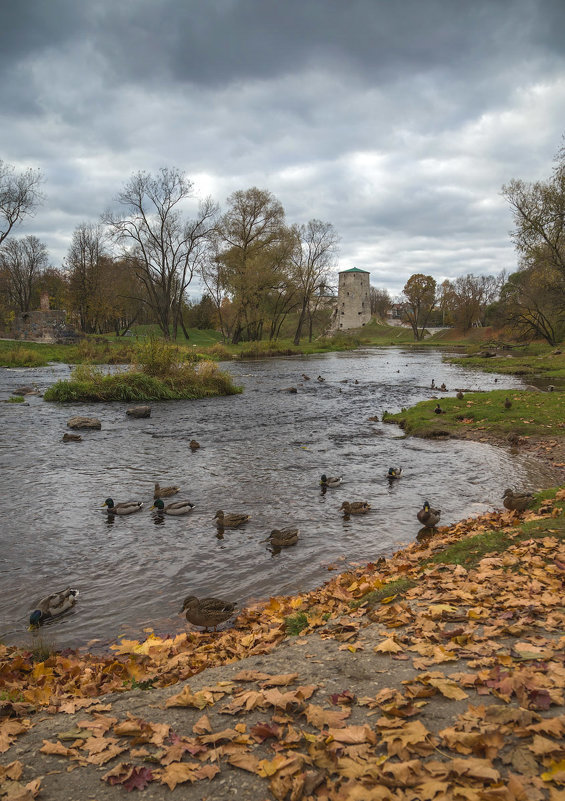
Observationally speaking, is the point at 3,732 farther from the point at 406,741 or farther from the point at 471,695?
the point at 471,695

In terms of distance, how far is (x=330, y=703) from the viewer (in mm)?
3568

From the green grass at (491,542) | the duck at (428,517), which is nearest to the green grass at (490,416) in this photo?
the duck at (428,517)

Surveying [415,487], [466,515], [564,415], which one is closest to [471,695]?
[466,515]

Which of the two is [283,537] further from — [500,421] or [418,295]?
[418,295]

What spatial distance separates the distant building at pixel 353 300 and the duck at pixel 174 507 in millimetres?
101067

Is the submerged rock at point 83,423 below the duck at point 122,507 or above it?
above

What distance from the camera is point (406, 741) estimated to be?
296 cm

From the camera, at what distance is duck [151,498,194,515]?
9.57 meters

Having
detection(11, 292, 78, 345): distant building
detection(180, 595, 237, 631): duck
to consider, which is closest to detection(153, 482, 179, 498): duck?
detection(180, 595, 237, 631): duck

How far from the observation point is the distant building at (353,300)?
108 m

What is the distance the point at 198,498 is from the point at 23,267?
83378mm

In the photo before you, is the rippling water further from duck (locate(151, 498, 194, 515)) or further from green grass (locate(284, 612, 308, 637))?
green grass (locate(284, 612, 308, 637))

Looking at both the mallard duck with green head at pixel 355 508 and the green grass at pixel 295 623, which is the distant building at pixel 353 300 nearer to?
the mallard duck with green head at pixel 355 508

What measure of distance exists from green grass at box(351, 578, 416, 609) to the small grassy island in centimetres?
1964
